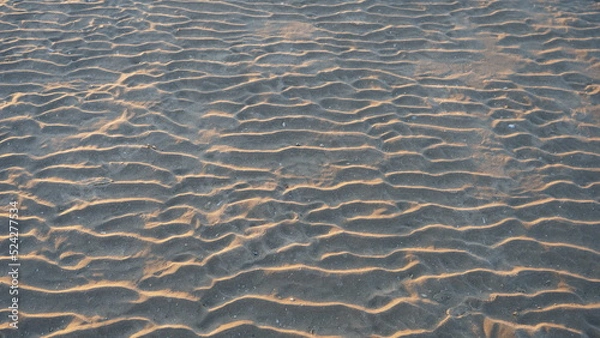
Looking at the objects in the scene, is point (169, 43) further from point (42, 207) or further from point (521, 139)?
point (521, 139)

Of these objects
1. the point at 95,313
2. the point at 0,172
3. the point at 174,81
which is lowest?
the point at 95,313

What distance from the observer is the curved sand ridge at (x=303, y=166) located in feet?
13.4

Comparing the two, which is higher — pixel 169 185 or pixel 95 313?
pixel 169 185

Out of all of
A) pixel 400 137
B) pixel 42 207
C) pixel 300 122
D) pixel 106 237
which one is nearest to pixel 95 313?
pixel 106 237

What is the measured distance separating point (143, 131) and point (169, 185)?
788 millimetres

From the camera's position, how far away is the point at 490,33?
6656 mm

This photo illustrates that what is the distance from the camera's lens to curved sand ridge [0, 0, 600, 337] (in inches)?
161

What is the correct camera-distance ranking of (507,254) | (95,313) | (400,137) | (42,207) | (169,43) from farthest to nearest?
(169,43)
(400,137)
(42,207)
(507,254)
(95,313)

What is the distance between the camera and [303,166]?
16.6 ft

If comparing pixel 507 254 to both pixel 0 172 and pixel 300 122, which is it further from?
pixel 0 172

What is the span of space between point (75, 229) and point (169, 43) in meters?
2.71

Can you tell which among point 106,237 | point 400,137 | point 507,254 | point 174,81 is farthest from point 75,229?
point 507,254

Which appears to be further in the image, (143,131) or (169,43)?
(169,43)

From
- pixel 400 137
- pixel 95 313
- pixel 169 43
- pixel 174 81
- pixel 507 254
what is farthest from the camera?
pixel 169 43
